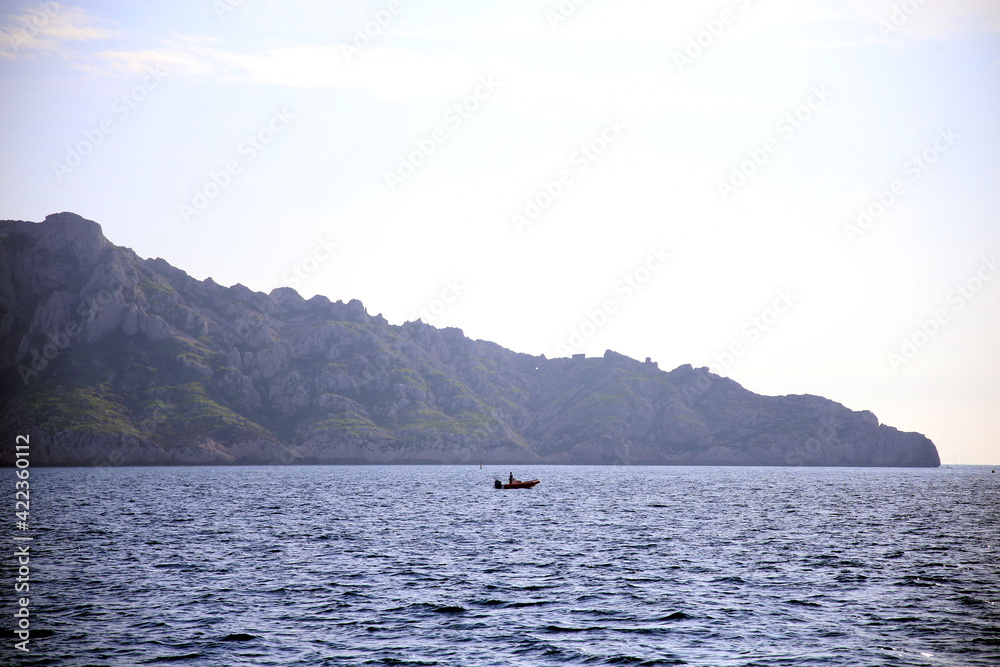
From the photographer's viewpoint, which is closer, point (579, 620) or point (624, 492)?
point (579, 620)

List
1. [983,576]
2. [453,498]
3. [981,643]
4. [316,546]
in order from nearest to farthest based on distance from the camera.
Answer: [981,643] → [983,576] → [316,546] → [453,498]

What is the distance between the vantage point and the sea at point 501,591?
33.2 metres

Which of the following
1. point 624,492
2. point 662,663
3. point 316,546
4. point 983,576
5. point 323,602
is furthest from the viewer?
point 624,492

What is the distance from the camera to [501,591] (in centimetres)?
4556

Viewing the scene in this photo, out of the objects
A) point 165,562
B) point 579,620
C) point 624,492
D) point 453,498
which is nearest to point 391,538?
point 165,562

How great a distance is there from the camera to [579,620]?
38594mm

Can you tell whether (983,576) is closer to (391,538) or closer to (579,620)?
(579,620)

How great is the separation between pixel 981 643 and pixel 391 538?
1904 inches

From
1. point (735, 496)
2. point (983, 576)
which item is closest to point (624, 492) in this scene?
point (735, 496)

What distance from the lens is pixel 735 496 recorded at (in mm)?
140625

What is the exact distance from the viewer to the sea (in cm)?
3316

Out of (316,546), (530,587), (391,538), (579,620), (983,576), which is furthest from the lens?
(391,538)

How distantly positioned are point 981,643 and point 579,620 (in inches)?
748

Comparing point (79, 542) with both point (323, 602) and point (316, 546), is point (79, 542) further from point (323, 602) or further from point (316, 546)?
point (323, 602)
